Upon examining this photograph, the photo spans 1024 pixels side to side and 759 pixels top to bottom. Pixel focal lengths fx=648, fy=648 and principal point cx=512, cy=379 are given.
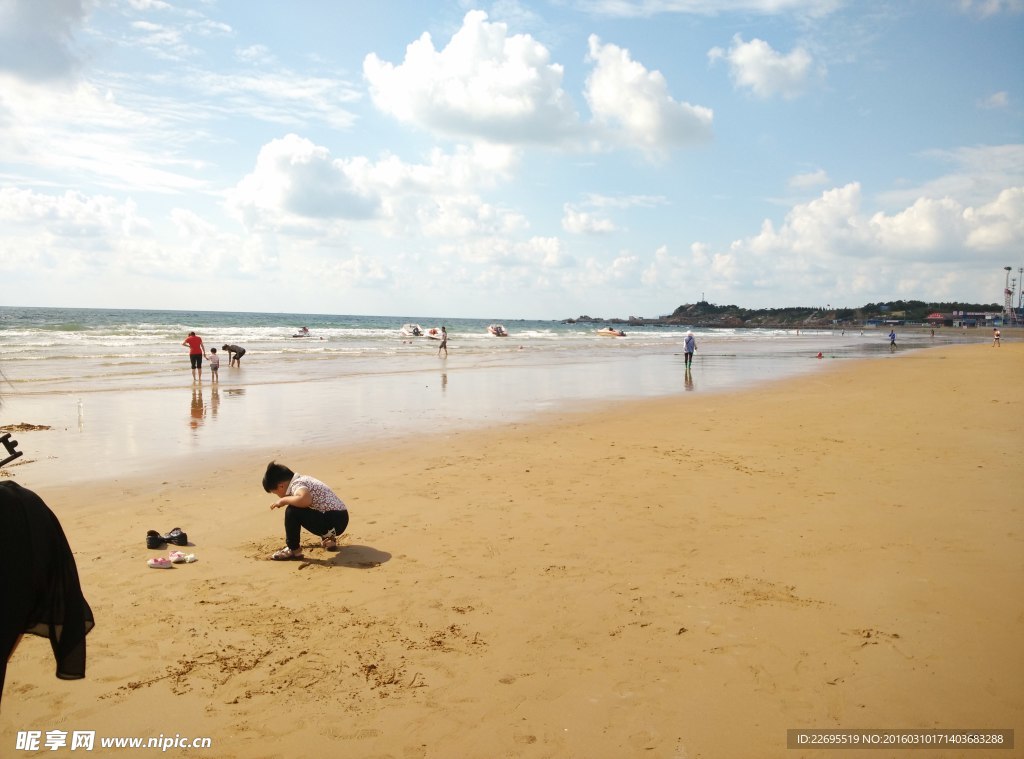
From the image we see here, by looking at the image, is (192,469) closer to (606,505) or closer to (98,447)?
(98,447)

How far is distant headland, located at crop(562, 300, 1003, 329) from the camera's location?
429ft

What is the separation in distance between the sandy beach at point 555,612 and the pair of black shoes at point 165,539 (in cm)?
17

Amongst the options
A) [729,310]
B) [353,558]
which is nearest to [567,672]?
[353,558]

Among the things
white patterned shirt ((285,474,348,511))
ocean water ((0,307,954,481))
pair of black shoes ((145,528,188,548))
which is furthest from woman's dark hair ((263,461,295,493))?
ocean water ((0,307,954,481))

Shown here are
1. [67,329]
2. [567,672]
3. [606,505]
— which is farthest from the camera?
Answer: [67,329]

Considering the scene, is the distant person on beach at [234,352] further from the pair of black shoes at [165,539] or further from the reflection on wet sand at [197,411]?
the pair of black shoes at [165,539]

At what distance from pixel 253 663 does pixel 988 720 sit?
4.69 m

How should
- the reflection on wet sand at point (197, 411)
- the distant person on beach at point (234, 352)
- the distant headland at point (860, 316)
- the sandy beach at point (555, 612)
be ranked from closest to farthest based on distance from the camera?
the sandy beach at point (555, 612) < the reflection on wet sand at point (197, 411) < the distant person on beach at point (234, 352) < the distant headland at point (860, 316)

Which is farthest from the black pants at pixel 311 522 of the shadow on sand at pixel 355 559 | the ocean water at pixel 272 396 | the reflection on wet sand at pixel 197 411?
the reflection on wet sand at pixel 197 411

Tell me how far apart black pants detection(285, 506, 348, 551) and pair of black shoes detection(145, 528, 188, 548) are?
1.10 metres

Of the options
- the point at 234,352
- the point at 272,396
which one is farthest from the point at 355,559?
the point at 234,352

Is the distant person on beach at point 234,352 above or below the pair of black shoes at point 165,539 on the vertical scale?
Result: above

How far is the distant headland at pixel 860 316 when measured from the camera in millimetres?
130750

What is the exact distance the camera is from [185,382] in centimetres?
2433
